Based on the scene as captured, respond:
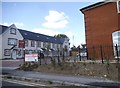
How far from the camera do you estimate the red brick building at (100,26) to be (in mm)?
20516

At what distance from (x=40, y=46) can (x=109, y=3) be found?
49.0 m

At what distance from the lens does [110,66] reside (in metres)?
15.3

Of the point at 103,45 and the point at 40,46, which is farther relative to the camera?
the point at 40,46

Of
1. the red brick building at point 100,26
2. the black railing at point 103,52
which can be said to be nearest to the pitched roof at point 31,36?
the red brick building at point 100,26

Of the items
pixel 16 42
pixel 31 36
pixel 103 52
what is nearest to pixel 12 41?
pixel 16 42

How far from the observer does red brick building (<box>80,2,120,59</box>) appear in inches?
808

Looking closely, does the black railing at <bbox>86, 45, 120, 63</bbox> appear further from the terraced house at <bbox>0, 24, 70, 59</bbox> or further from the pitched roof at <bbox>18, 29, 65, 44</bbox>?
the pitched roof at <bbox>18, 29, 65, 44</bbox>

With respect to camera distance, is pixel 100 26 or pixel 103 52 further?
pixel 100 26

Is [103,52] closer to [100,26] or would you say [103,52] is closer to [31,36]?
[100,26]

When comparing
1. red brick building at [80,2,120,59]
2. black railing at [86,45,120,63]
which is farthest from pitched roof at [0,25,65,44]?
black railing at [86,45,120,63]

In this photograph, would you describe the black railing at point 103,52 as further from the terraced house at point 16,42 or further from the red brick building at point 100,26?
the terraced house at point 16,42

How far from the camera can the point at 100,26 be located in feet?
71.9

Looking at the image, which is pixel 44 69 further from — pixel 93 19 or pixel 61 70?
pixel 93 19

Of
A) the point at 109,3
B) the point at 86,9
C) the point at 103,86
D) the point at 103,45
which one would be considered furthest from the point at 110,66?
the point at 86,9
